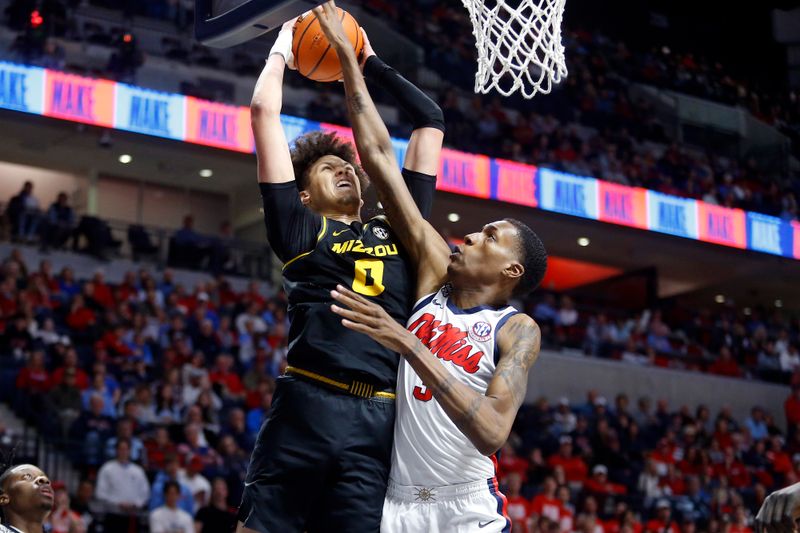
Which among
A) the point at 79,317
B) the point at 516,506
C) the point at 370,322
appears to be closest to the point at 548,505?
the point at 516,506

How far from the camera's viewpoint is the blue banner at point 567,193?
58.7 feet

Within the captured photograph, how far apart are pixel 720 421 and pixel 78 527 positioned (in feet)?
35.4

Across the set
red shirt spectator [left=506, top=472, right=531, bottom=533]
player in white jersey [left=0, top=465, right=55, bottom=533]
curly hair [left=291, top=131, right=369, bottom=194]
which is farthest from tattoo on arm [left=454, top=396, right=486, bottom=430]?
red shirt spectator [left=506, top=472, right=531, bottom=533]

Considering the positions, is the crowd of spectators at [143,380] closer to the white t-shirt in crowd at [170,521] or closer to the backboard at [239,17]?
the white t-shirt in crowd at [170,521]

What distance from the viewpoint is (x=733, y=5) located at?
2727 centimetres

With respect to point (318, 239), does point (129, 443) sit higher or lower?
lower

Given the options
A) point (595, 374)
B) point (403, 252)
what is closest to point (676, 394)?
point (595, 374)

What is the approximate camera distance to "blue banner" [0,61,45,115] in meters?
14.6

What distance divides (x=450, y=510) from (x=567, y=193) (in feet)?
48.8

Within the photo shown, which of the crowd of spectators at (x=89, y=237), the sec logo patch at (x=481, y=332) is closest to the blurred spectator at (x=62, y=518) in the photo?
the sec logo patch at (x=481, y=332)

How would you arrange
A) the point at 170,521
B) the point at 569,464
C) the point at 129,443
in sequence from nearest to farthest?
1. the point at 170,521
2. the point at 129,443
3. the point at 569,464

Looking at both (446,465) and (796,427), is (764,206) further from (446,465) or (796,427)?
(446,465)

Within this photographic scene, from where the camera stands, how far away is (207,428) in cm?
1134

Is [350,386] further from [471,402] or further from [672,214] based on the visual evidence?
[672,214]
